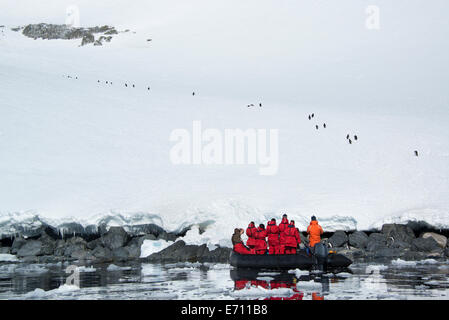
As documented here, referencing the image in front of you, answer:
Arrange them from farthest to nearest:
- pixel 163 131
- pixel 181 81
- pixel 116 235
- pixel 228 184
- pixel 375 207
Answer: pixel 181 81
pixel 163 131
pixel 228 184
pixel 375 207
pixel 116 235

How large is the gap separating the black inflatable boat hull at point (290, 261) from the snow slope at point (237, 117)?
10.5ft

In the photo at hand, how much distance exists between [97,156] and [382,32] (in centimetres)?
3916

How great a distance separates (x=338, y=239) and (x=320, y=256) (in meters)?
3.90

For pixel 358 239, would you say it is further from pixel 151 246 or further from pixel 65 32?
pixel 65 32

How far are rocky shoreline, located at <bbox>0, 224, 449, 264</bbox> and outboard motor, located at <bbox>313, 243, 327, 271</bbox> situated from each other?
244 cm

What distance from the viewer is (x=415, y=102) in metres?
38.0

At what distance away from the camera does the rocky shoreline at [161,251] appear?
18.6 meters

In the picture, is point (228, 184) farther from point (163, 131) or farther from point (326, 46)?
point (326, 46)

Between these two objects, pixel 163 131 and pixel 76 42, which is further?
pixel 76 42

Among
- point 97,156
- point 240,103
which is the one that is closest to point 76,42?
point 240,103

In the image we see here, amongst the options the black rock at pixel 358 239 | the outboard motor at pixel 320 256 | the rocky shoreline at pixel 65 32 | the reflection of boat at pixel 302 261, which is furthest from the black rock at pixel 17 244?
the rocky shoreline at pixel 65 32

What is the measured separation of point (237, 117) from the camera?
32.8 meters

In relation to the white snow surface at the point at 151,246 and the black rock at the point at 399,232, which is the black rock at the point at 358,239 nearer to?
the black rock at the point at 399,232

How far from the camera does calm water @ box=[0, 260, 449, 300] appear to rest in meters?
11.4
